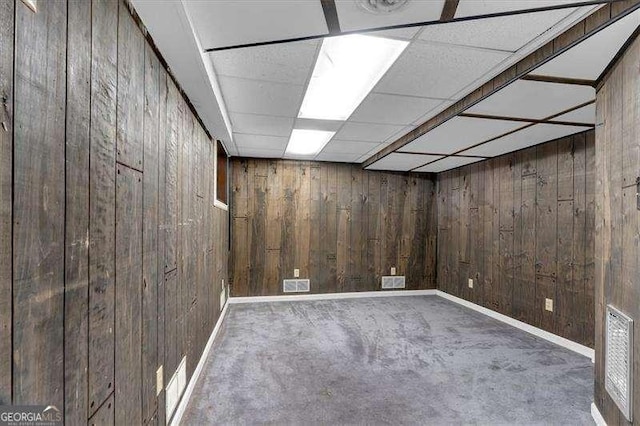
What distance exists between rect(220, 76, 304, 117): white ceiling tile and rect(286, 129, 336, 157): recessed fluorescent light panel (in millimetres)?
671

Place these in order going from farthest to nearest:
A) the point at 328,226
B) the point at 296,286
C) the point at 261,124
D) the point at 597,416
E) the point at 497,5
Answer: the point at 328,226 → the point at 296,286 → the point at 261,124 → the point at 597,416 → the point at 497,5

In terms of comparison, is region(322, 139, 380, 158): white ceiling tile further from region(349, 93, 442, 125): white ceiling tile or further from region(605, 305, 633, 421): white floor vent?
region(605, 305, 633, 421): white floor vent

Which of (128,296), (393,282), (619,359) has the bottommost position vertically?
(393,282)

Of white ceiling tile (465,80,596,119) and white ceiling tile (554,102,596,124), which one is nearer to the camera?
white ceiling tile (465,80,596,119)

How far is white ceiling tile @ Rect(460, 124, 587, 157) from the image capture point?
2.90 m

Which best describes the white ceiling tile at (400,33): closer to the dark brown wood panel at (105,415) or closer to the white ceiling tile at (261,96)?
the white ceiling tile at (261,96)

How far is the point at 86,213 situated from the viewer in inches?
38.6

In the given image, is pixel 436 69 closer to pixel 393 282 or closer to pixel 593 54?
pixel 593 54

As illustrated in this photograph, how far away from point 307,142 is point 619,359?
10.6 ft

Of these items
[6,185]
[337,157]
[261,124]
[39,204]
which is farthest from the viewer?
[337,157]

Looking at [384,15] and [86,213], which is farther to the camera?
[384,15]

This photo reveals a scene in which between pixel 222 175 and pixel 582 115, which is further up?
pixel 582 115

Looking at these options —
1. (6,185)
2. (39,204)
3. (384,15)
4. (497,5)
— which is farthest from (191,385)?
(497,5)

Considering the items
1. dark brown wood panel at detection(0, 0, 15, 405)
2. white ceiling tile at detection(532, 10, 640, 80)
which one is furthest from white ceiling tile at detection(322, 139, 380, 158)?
dark brown wood panel at detection(0, 0, 15, 405)
